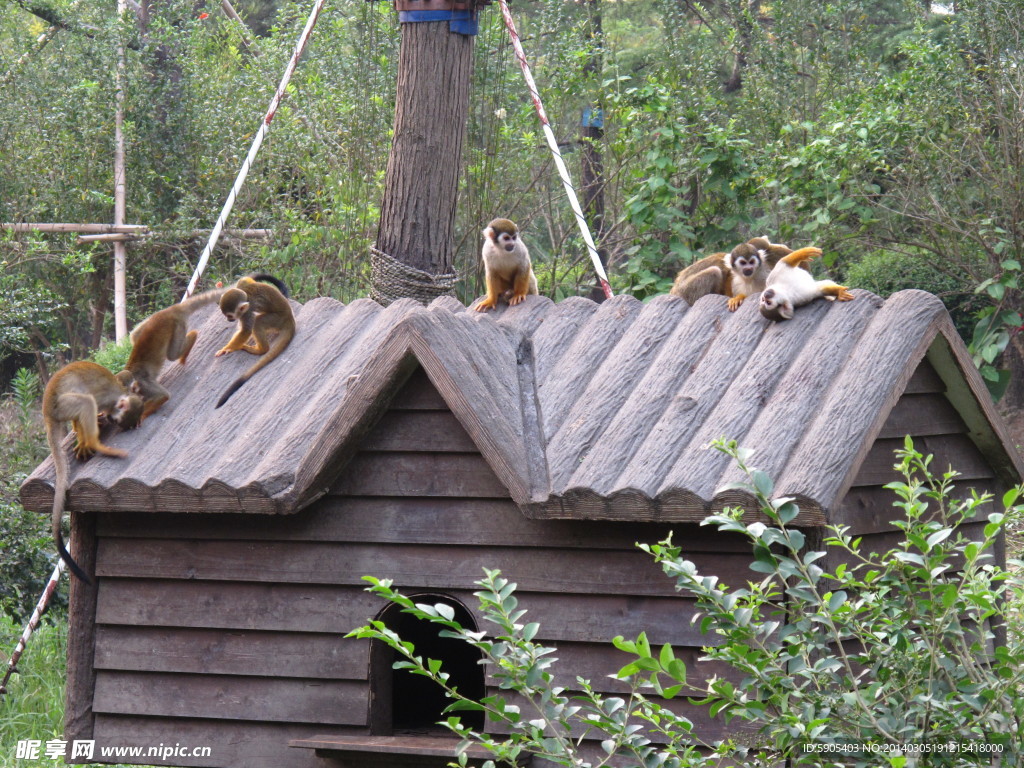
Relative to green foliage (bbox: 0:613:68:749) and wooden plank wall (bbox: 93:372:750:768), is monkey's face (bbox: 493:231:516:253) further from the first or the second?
green foliage (bbox: 0:613:68:749)

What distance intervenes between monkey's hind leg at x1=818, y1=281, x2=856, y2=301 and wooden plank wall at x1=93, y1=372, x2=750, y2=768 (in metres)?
1.11

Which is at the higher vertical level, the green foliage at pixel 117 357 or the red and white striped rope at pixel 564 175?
the red and white striped rope at pixel 564 175

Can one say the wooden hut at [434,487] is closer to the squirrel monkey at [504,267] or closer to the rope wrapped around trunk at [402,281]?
the squirrel monkey at [504,267]

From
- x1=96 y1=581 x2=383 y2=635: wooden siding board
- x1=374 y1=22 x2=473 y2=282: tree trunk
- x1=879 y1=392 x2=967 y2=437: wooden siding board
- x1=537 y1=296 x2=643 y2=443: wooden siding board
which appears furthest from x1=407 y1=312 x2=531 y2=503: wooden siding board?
x1=374 y1=22 x2=473 y2=282: tree trunk

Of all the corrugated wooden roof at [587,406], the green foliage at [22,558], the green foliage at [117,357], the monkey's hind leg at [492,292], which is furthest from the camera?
the green foliage at [117,357]

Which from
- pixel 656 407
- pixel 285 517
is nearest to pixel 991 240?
pixel 656 407

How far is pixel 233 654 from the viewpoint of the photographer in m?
4.30

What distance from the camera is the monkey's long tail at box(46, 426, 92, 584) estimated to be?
4238mm

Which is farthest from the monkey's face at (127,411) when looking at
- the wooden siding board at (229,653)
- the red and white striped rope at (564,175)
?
the red and white striped rope at (564,175)

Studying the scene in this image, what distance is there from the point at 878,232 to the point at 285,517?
26.9 feet

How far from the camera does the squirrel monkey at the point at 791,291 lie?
13.8ft

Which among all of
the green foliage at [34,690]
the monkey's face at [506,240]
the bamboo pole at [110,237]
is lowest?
the green foliage at [34,690]

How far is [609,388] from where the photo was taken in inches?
168

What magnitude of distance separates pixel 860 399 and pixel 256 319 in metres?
2.47
